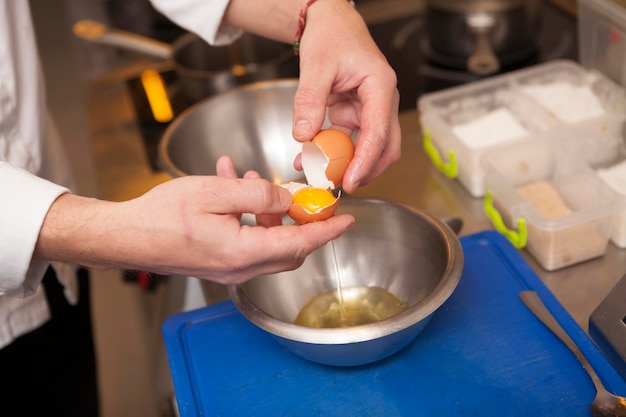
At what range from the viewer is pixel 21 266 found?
2.78 feet

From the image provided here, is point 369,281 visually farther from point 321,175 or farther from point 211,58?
point 211,58

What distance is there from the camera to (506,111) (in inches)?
54.8

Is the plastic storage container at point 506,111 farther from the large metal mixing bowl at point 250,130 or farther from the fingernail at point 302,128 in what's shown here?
the fingernail at point 302,128

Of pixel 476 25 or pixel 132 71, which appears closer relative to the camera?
pixel 476 25

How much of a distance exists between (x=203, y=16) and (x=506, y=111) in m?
0.62

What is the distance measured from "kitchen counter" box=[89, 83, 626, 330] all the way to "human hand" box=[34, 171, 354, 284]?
0.39 m

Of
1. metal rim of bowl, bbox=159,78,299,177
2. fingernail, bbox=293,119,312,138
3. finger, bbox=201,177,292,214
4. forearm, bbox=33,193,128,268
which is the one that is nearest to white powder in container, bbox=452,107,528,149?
metal rim of bowl, bbox=159,78,299,177

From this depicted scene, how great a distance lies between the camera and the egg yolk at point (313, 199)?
3.04ft

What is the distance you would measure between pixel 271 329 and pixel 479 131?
0.66 metres

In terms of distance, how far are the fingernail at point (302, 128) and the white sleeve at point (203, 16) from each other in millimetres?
373

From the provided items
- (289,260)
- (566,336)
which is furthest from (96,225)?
(566,336)

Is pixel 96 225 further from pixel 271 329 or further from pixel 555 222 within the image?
pixel 555 222

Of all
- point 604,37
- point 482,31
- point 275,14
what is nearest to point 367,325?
point 275,14

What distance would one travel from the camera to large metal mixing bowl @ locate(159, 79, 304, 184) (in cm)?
137
